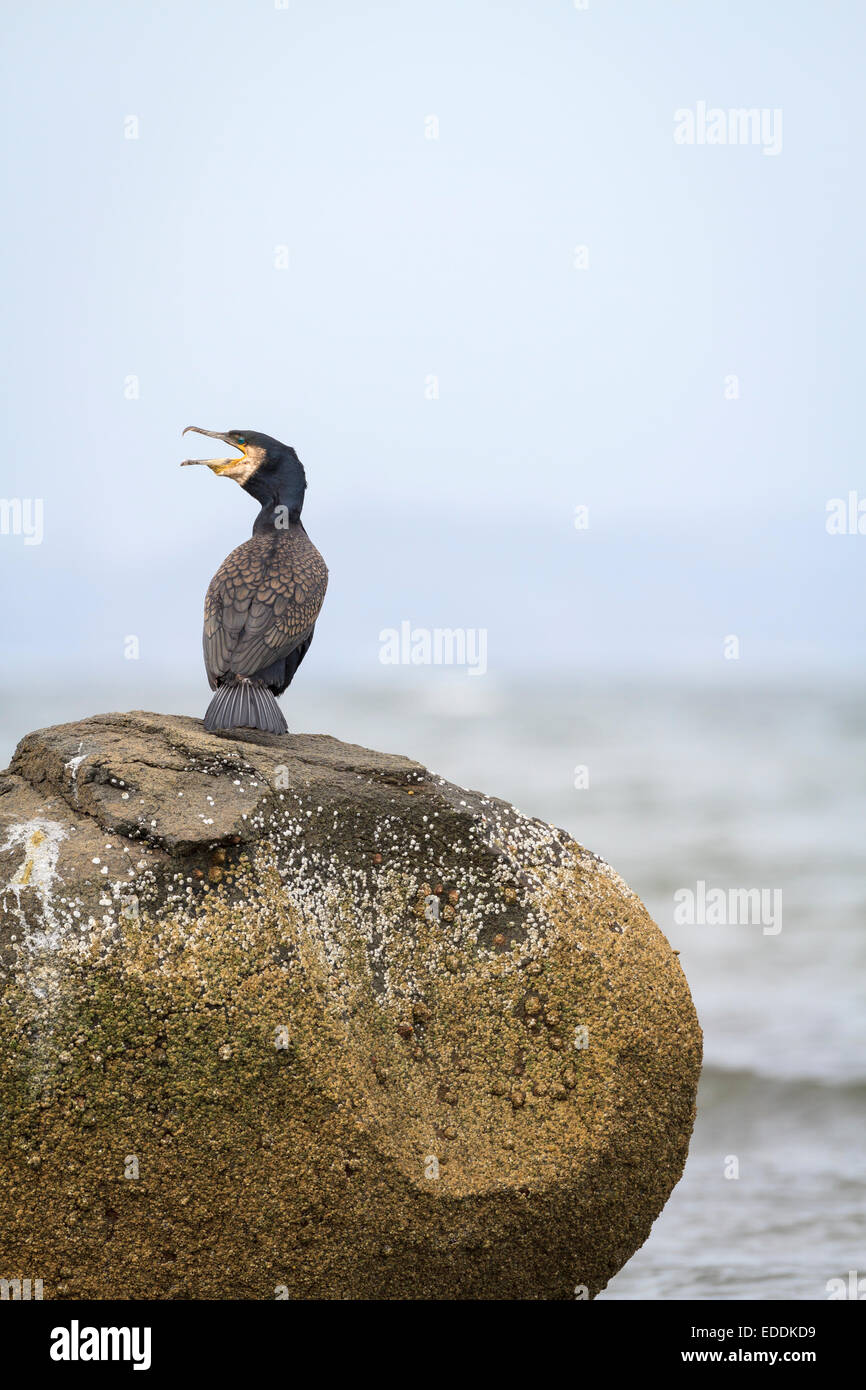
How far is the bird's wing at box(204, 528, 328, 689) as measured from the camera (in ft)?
20.3

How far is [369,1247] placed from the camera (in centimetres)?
489

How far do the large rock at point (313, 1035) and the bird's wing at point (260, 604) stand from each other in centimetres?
72

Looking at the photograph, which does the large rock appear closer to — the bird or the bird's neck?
the bird

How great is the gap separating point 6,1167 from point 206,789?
145 cm

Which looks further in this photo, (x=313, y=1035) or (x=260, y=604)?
(x=260, y=604)

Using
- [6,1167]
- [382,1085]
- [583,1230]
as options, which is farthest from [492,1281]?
[6,1167]

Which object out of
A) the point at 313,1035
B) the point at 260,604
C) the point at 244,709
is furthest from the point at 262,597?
the point at 313,1035

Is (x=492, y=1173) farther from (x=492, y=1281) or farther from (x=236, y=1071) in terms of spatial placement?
(x=236, y=1071)

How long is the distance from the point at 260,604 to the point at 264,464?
2.53 ft

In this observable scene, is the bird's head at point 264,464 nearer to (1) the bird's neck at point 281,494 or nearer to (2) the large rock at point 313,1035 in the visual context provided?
(1) the bird's neck at point 281,494

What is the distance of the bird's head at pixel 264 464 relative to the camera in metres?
6.60

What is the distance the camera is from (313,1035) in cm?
479

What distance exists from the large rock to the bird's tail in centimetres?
39

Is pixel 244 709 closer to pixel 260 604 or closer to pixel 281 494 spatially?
pixel 260 604
